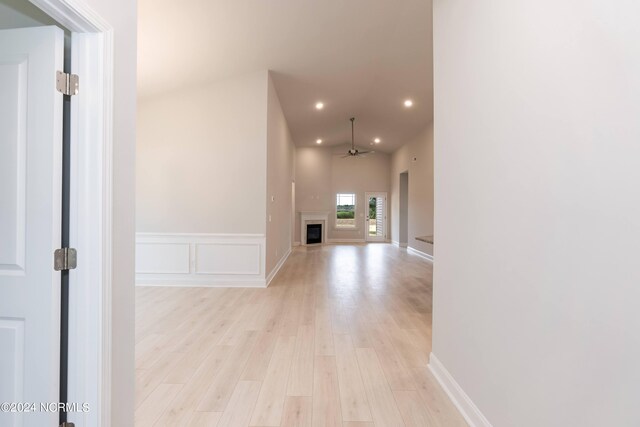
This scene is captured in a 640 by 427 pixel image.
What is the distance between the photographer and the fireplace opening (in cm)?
1167

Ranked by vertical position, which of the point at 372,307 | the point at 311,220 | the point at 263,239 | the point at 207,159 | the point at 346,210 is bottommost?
the point at 372,307

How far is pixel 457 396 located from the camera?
6.09 feet

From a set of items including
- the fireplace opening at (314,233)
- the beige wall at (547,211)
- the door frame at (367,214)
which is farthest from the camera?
the door frame at (367,214)

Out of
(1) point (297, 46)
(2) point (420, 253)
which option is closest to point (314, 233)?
(2) point (420, 253)

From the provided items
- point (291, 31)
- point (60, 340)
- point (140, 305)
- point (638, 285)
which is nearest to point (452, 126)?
point (638, 285)

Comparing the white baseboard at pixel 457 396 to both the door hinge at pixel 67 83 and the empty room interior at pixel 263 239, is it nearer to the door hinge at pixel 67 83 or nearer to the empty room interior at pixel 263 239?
the empty room interior at pixel 263 239

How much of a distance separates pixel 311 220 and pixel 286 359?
929cm

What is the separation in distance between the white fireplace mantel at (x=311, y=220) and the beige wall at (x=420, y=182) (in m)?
3.28

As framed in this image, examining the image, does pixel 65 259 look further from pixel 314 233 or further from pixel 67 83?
pixel 314 233

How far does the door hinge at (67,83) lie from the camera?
1.22 metres

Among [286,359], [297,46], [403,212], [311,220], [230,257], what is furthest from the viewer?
[311,220]

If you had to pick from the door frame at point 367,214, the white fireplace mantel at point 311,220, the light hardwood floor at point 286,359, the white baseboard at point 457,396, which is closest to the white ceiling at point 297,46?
the light hardwood floor at point 286,359

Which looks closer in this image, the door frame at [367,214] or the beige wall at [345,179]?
the beige wall at [345,179]

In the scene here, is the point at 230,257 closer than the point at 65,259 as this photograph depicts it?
No
